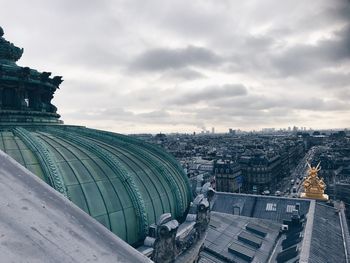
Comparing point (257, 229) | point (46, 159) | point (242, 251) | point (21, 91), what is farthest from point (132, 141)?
point (257, 229)

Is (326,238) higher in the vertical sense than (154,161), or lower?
lower

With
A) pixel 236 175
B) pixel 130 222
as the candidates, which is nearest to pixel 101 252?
pixel 130 222

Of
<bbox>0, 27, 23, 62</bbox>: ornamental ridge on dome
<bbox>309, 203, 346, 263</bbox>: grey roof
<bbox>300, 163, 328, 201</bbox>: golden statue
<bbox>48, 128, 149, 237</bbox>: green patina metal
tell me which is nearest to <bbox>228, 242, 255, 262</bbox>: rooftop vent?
<bbox>309, 203, 346, 263</bbox>: grey roof

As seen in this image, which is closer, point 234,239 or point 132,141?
point 132,141

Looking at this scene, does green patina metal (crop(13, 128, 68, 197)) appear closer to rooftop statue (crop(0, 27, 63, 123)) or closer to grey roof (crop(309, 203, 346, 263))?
rooftop statue (crop(0, 27, 63, 123))

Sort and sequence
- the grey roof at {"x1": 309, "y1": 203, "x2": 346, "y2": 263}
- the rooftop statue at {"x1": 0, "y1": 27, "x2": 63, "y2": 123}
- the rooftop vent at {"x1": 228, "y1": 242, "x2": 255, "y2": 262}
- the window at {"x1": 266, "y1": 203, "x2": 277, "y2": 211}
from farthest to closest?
the window at {"x1": 266, "y1": 203, "x2": 277, "y2": 211} → the rooftop vent at {"x1": 228, "y1": 242, "x2": 255, "y2": 262} → the grey roof at {"x1": 309, "y1": 203, "x2": 346, "y2": 263} → the rooftop statue at {"x1": 0, "y1": 27, "x2": 63, "y2": 123}

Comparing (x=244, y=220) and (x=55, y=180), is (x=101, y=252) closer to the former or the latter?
(x=55, y=180)

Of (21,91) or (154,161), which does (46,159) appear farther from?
(154,161)
